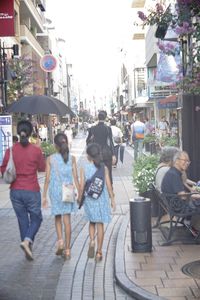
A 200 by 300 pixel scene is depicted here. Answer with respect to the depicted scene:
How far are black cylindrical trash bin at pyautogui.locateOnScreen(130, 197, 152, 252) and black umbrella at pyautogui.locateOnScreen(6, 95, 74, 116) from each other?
2871mm

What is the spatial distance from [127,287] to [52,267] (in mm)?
1445

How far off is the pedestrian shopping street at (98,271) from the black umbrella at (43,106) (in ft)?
6.90

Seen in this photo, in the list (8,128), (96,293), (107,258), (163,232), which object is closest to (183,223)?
(163,232)

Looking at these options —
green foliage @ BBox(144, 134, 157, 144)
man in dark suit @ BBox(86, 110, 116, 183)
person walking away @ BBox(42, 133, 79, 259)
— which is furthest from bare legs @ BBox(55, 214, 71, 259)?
green foliage @ BBox(144, 134, 157, 144)

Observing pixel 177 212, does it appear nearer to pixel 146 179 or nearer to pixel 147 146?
pixel 146 179

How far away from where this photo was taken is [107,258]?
7.50 m

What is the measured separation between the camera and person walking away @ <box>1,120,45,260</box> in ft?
24.5

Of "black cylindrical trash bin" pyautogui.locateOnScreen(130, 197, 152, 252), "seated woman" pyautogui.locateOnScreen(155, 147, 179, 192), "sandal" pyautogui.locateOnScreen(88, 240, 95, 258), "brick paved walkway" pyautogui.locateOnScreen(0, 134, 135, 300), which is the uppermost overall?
"seated woman" pyautogui.locateOnScreen(155, 147, 179, 192)

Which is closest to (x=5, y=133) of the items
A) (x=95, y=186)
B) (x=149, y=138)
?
(x=149, y=138)

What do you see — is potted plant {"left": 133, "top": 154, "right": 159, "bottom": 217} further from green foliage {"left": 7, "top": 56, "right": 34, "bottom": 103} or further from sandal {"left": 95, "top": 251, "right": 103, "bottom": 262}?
green foliage {"left": 7, "top": 56, "right": 34, "bottom": 103}

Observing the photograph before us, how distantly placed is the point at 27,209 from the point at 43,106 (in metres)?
3.24

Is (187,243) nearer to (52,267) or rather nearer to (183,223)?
(183,223)

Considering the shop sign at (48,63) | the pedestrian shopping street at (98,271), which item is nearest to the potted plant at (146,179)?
the pedestrian shopping street at (98,271)

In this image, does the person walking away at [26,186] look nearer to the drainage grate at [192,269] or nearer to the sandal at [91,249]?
the sandal at [91,249]
